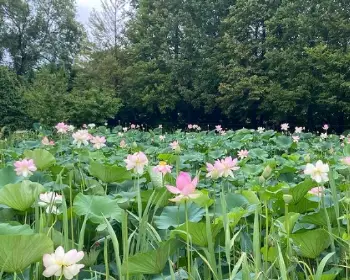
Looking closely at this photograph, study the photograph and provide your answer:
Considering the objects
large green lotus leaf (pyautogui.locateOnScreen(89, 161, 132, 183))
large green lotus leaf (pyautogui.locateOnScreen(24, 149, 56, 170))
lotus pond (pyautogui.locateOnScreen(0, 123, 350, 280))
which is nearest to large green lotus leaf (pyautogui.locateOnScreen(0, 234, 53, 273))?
lotus pond (pyautogui.locateOnScreen(0, 123, 350, 280))

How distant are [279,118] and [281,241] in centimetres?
1252

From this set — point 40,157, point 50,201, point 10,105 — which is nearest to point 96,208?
point 50,201

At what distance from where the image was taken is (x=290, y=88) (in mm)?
12727

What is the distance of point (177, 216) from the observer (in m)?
1.04

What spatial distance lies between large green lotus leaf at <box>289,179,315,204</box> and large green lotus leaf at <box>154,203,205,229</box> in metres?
0.27

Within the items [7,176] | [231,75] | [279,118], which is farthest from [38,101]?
[7,176]

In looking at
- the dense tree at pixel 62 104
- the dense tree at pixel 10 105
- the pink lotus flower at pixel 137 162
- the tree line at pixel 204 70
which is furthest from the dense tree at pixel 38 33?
the pink lotus flower at pixel 137 162

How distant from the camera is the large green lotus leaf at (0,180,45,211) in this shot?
1064mm

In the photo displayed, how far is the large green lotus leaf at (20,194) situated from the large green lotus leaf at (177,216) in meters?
0.30

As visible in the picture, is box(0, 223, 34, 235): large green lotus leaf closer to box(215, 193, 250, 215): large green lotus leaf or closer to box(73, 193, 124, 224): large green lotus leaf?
box(73, 193, 124, 224): large green lotus leaf

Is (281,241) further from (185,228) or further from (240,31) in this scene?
(240,31)

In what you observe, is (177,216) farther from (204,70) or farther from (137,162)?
(204,70)

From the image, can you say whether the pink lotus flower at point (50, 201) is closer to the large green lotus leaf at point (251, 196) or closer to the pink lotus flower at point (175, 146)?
the large green lotus leaf at point (251, 196)

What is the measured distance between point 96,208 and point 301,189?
539 millimetres
